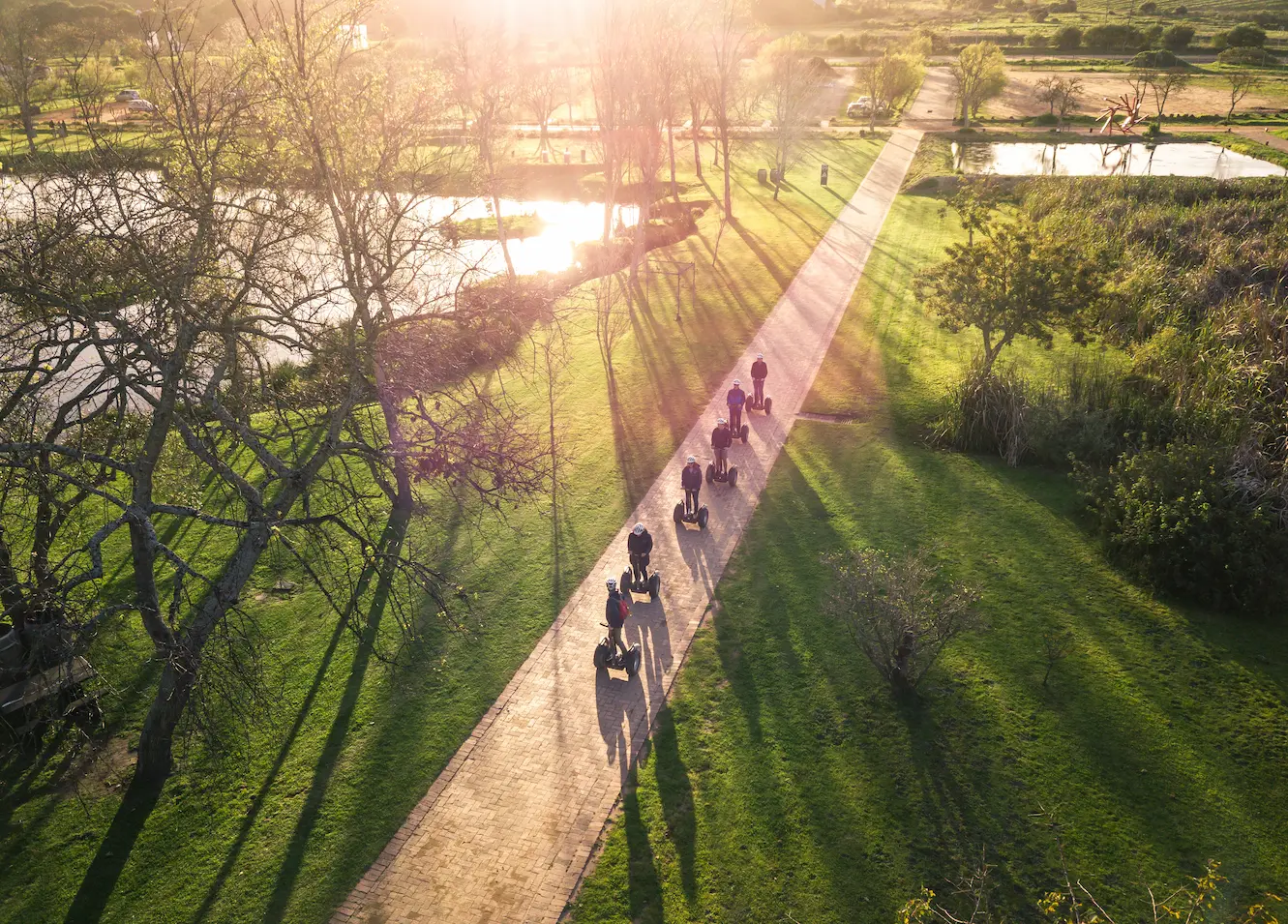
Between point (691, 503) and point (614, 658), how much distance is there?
458 cm

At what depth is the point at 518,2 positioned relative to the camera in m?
72.4

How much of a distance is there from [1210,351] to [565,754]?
1789cm

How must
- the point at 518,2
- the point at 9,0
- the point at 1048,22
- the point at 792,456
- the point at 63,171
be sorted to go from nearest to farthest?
the point at 63,171 < the point at 792,456 < the point at 9,0 < the point at 518,2 < the point at 1048,22

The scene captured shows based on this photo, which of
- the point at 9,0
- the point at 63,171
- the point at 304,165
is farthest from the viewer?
the point at 9,0

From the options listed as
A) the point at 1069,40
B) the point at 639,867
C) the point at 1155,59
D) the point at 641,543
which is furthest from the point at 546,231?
the point at 1069,40

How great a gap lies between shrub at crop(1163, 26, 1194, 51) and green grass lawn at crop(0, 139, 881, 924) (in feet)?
280

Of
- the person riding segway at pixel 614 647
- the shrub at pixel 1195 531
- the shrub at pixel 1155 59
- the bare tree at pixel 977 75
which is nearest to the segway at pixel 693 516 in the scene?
the person riding segway at pixel 614 647

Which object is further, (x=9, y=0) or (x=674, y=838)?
(x=9, y=0)

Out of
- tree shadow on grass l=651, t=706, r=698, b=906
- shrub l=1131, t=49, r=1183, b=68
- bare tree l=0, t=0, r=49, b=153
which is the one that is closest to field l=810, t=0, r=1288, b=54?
Answer: shrub l=1131, t=49, r=1183, b=68

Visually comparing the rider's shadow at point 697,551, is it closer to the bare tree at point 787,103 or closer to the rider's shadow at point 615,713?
the rider's shadow at point 615,713

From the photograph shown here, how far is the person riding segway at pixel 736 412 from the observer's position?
18.9 metres

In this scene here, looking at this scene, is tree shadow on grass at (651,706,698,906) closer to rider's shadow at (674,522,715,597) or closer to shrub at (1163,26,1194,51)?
rider's shadow at (674,522,715,597)

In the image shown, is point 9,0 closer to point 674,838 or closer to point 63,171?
point 63,171

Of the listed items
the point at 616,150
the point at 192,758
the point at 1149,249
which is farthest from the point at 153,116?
the point at 1149,249
